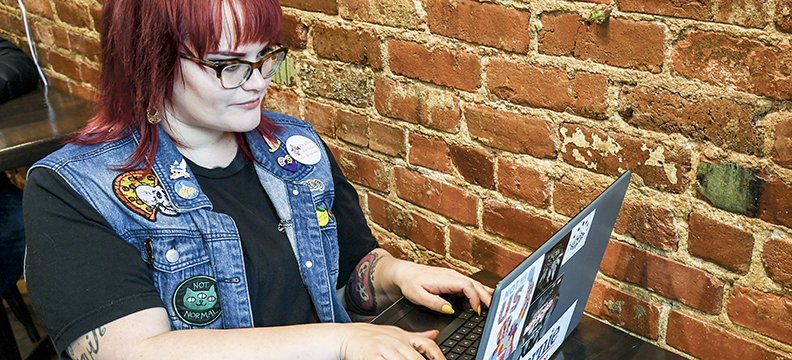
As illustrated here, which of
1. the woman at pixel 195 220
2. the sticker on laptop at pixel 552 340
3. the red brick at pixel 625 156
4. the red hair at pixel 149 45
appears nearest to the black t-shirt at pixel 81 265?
the woman at pixel 195 220

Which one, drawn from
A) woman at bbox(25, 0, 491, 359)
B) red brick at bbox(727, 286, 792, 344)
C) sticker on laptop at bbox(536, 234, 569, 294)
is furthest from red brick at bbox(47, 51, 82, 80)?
red brick at bbox(727, 286, 792, 344)

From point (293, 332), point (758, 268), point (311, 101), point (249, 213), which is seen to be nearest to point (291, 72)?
point (311, 101)

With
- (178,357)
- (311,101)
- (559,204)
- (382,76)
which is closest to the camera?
(178,357)

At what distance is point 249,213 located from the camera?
133 cm

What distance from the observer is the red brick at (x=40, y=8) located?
2.54 m

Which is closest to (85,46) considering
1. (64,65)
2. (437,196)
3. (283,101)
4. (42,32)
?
(64,65)

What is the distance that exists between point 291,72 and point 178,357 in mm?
897

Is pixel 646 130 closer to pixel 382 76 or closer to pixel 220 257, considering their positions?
pixel 382 76

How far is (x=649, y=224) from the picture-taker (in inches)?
51.9

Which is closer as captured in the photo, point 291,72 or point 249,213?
point 249,213

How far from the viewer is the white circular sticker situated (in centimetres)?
144

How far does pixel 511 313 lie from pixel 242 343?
1.29 ft

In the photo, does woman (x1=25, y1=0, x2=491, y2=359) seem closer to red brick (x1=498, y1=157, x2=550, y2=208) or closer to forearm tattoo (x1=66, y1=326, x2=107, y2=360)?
forearm tattoo (x1=66, y1=326, x2=107, y2=360)

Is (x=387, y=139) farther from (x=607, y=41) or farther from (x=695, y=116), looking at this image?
(x=695, y=116)
